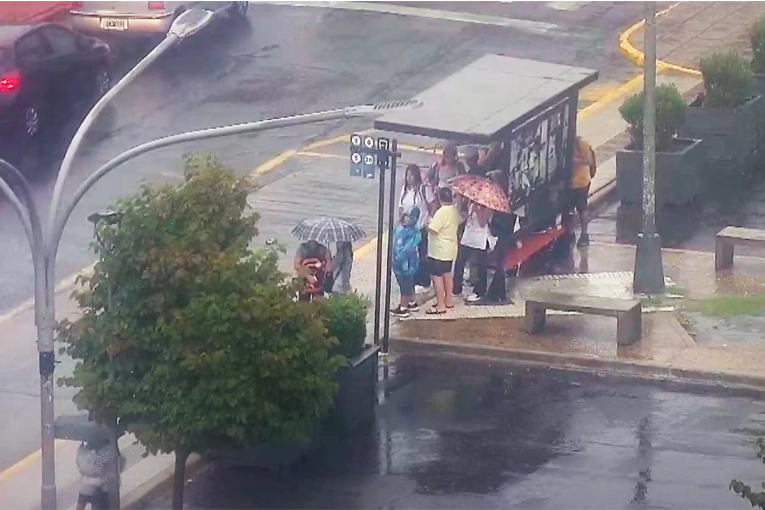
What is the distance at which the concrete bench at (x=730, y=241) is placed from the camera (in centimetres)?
2073

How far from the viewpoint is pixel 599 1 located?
3488 cm

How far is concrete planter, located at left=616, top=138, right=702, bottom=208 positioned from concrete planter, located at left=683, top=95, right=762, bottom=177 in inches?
48.0

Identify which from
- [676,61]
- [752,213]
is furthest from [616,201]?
[676,61]

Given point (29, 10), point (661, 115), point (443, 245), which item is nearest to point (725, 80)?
point (661, 115)

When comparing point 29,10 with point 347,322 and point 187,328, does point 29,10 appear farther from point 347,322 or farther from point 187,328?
point 187,328

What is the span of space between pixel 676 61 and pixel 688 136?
A: 569cm

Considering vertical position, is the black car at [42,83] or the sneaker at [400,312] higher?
the black car at [42,83]

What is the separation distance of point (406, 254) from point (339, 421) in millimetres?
3498

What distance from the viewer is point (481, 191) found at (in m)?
19.0

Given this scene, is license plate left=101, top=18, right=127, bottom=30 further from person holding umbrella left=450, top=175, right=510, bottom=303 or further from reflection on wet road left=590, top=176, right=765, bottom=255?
person holding umbrella left=450, top=175, right=510, bottom=303

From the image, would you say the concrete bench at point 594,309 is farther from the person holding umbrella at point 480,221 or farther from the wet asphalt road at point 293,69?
the wet asphalt road at point 293,69

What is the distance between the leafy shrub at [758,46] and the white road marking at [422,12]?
19.9 feet

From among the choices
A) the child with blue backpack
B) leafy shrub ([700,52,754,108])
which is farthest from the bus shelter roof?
leafy shrub ([700,52,754,108])

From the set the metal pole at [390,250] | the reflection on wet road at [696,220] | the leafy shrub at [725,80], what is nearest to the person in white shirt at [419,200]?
the metal pole at [390,250]
